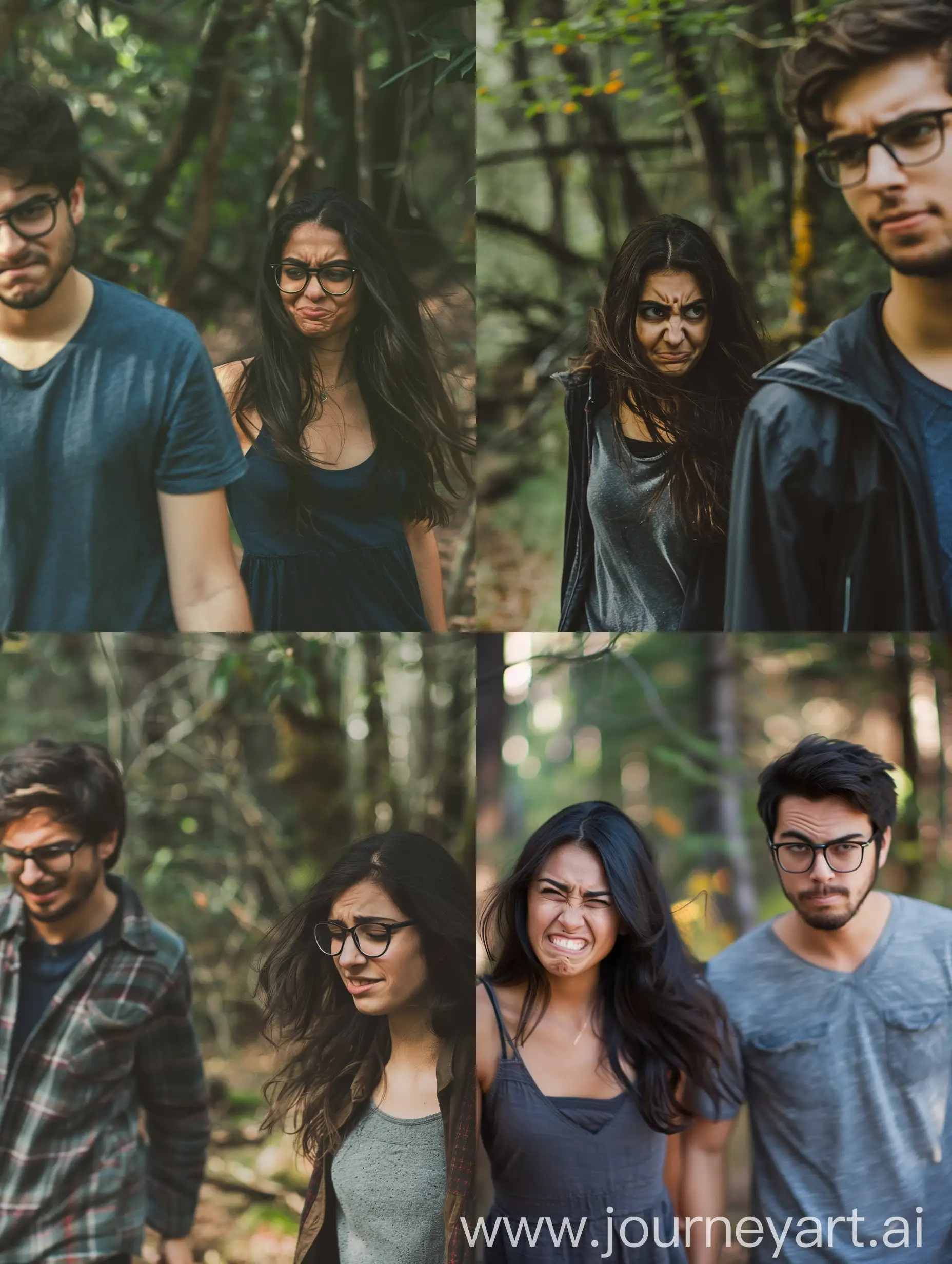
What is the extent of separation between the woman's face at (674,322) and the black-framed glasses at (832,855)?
106cm

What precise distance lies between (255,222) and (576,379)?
0.82 m

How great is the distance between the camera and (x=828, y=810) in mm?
2523

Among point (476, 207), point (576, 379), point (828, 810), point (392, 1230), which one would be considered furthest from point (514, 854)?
point (476, 207)

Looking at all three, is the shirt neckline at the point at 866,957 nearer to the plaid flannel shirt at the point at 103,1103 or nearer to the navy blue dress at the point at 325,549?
the navy blue dress at the point at 325,549

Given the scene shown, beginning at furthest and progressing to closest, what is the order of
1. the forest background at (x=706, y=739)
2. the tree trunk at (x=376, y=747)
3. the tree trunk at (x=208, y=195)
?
the tree trunk at (x=376, y=747) → the forest background at (x=706, y=739) → the tree trunk at (x=208, y=195)

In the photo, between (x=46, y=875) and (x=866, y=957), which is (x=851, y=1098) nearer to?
(x=866, y=957)

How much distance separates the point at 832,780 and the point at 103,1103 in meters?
1.77

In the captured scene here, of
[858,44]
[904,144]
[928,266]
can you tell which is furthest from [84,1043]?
[858,44]

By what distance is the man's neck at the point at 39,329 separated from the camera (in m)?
2.57

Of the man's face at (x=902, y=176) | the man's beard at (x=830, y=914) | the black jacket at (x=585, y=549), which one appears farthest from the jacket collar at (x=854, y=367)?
the man's beard at (x=830, y=914)

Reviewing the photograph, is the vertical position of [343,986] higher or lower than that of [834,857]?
lower

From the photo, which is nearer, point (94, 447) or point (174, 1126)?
point (94, 447)

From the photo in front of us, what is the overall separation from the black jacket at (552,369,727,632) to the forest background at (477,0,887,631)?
0.03 m

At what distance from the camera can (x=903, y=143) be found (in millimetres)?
2408
